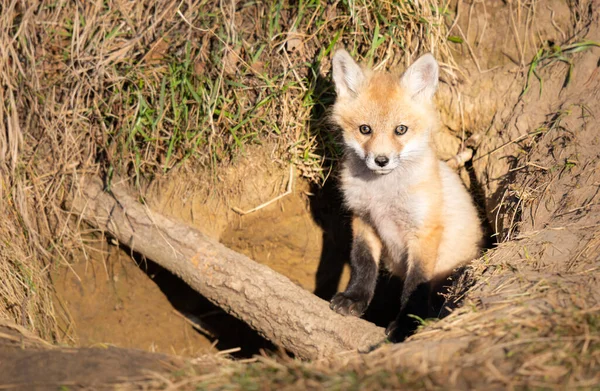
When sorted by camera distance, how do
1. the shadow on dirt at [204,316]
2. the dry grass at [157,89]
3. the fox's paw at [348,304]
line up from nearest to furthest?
the fox's paw at [348,304] < the dry grass at [157,89] < the shadow on dirt at [204,316]

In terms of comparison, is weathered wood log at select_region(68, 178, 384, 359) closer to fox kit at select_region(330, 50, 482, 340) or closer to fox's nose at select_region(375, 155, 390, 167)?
fox kit at select_region(330, 50, 482, 340)

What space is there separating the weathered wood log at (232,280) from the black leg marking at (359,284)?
0.09m

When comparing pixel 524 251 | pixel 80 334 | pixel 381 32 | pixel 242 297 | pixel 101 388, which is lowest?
pixel 80 334

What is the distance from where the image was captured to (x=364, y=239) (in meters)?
3.70

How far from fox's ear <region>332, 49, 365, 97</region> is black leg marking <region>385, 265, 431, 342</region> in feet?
3.98

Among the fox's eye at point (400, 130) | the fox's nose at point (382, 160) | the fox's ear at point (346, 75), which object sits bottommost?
the fox's nose at point (382, 160)

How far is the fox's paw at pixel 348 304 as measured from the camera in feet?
10.7

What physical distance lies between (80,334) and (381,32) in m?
3.29

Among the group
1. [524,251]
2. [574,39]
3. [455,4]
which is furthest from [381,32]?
[524,251]

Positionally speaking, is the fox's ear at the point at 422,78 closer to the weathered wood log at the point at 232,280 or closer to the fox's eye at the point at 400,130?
the fox's eye at the point at 400,130

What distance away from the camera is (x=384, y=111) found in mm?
3312

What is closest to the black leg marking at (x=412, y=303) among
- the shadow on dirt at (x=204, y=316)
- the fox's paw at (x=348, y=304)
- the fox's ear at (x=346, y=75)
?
the fox's paw at (x=348, y=304)

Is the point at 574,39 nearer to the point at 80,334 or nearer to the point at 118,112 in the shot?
the point at 118,112

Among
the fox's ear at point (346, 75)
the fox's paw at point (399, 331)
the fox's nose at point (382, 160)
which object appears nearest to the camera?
the fox's paw at point (399, 331)
